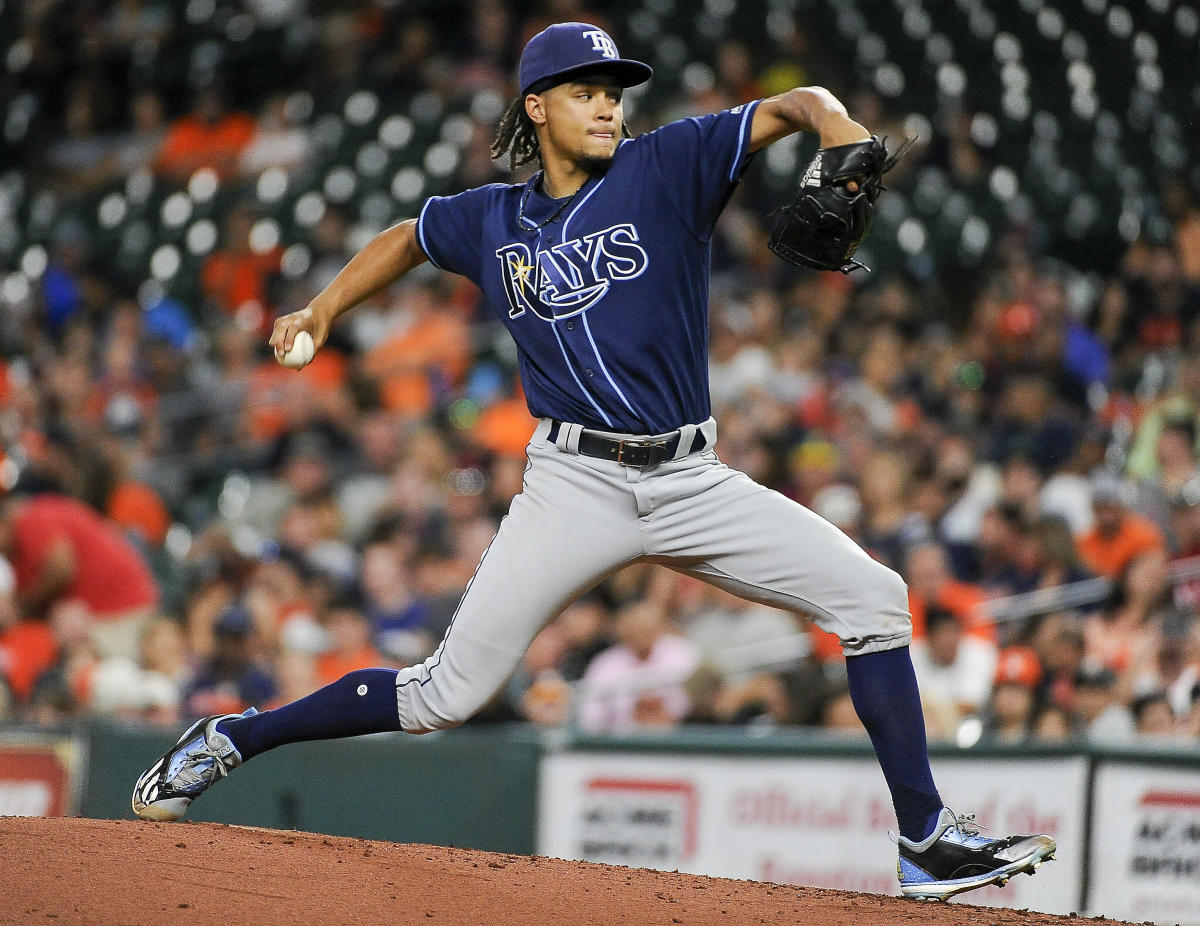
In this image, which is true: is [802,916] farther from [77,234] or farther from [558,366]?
[77,234]

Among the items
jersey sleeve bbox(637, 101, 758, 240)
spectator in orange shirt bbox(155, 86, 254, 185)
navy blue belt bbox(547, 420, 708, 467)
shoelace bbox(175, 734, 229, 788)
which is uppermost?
spectator in orange shirt bbox(155, 86, 254, 185)

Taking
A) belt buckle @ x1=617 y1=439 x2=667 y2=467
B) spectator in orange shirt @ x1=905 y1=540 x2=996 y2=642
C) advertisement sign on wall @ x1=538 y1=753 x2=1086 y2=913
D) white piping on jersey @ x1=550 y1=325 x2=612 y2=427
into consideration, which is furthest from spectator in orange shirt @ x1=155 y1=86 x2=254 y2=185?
belt buckle @ x1=617 y1=439 x2=667 y2=467

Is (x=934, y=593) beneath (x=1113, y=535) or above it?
beneath

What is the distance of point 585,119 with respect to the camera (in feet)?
11.2

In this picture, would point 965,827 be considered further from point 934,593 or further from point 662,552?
point 934,593

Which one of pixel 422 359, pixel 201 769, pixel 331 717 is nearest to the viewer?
pixel 331 717

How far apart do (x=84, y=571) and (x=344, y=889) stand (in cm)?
498

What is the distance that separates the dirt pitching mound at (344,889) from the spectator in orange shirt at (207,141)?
9942mm

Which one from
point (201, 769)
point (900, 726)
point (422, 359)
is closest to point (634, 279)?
point (900, 726)

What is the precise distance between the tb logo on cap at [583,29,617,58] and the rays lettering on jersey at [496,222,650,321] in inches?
14.5

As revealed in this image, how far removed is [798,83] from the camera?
10.9 m

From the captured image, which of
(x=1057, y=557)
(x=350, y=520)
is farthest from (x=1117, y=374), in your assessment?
(x=350, y=520)

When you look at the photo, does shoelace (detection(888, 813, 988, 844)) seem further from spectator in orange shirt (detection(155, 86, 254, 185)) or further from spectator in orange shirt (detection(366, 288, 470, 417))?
spectator in orange shirt (detection(155, 86, 254, 185))

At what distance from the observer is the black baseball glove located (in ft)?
10.1
